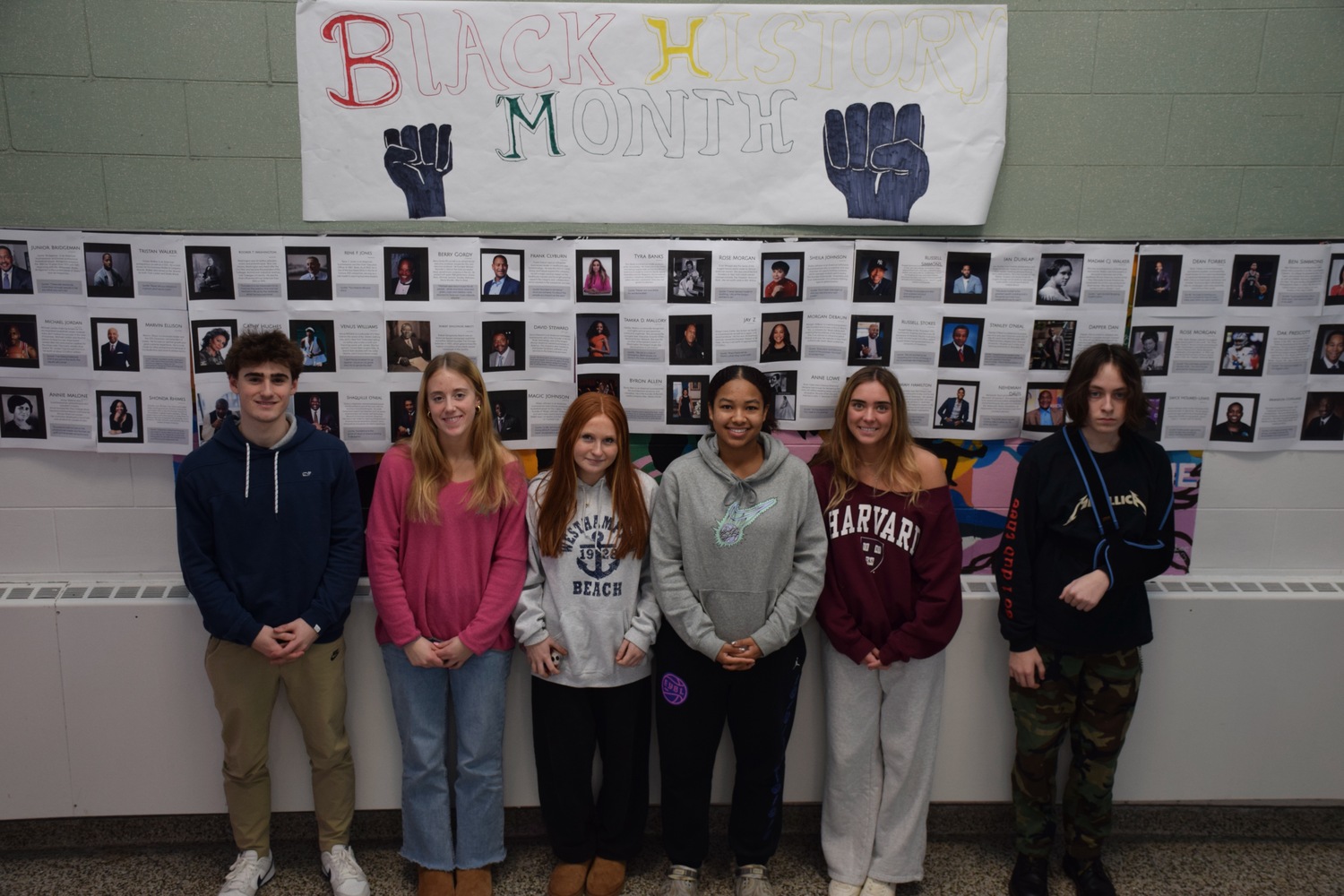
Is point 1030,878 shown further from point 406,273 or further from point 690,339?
point 406,273

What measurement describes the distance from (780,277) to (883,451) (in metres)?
0.56

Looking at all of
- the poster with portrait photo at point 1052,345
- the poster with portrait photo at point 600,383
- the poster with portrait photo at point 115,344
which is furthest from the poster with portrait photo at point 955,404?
the poster with portrait photo at point 115,344

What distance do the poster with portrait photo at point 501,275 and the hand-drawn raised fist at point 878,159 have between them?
90cm

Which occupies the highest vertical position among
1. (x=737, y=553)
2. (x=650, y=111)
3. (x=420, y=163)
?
(x=650, y=111)

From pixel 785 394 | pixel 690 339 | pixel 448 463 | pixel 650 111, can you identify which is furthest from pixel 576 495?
pixel 650 111

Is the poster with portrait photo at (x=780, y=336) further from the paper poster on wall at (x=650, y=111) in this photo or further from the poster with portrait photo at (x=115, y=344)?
the poster with portrait photo at (x=115, y=344)

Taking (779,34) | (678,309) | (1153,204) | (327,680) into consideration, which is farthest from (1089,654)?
(327,680)

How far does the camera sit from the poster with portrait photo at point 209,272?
225cm

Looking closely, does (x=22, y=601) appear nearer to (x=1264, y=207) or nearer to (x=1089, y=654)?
(x=1089, y=654)

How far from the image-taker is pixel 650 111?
222cm

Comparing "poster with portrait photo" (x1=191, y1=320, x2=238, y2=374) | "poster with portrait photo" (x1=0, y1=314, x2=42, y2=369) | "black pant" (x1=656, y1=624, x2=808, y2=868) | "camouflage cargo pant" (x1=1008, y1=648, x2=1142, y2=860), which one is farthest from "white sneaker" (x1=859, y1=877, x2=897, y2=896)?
"poster with portrait photo" (x1=0, y1=314, x2=42, y2=369)

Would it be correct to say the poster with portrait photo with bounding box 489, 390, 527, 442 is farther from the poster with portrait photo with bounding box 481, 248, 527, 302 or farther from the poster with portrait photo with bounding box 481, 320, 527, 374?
the poster with portrait photo with bounding box 481, 248, 527, 302

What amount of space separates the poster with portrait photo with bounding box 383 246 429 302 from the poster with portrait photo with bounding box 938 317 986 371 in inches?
57.7

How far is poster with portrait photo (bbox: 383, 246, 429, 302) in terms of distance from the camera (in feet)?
7.45
